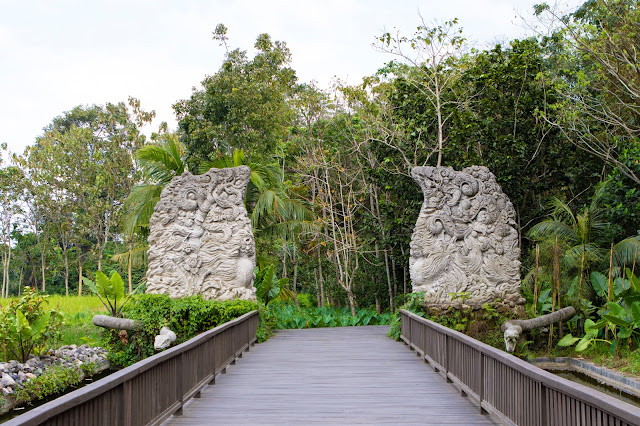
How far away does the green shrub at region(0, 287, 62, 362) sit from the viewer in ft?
32.7

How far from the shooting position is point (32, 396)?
9195 mm

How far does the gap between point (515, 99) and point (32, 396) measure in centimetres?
1264

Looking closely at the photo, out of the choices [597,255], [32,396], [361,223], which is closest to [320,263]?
[361,223]

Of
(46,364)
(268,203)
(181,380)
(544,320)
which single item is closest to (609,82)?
(544,320)

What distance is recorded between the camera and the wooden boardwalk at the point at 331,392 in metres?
5.28

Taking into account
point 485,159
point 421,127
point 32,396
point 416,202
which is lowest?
point 32,396

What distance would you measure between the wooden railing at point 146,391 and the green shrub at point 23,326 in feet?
15.4

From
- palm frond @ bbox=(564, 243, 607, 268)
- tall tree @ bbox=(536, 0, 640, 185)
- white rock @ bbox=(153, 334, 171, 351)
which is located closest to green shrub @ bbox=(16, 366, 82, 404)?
white rock @ bbox=(153, 334, 171, 351)

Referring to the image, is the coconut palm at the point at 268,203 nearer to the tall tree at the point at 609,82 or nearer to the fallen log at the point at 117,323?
the fallen log at the point at 117,323

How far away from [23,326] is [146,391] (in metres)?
6.86

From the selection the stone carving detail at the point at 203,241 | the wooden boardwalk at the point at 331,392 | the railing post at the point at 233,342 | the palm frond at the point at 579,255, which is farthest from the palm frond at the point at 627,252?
the railing post at the point at 233,342

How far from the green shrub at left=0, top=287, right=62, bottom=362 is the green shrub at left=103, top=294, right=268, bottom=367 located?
4.00 ft

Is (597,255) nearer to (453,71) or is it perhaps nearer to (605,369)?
(605,369)

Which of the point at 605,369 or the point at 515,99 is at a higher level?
the point at 515,99
